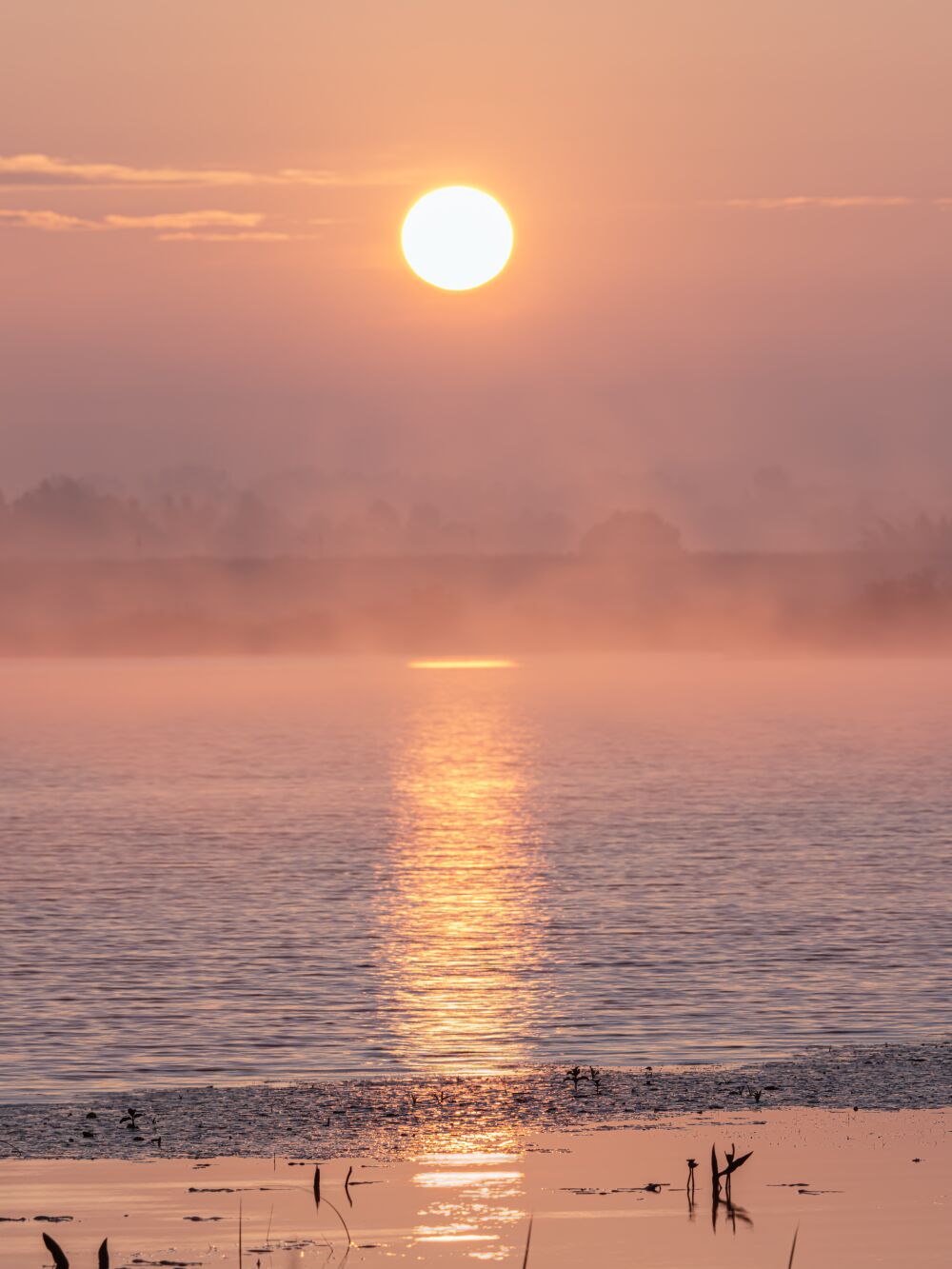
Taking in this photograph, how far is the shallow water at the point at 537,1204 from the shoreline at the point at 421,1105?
60cm

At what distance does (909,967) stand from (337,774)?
282ft

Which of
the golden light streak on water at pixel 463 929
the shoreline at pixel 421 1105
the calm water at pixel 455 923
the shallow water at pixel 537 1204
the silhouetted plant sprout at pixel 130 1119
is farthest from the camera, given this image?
the golden light streak on water at pixel 463 929

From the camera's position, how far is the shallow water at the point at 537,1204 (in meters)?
18.8

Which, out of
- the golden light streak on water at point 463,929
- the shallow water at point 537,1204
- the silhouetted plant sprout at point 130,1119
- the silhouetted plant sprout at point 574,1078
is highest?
the golden light streak on water at point 463,929

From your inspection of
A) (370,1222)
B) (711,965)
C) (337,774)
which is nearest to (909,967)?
(711,965)

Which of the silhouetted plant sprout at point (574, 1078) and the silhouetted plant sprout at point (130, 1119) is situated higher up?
the silhouetted plant sprout at point (574, 1078)

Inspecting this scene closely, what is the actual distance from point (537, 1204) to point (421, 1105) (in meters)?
5.39

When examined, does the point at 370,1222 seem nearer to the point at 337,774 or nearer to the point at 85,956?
the point at 85,956

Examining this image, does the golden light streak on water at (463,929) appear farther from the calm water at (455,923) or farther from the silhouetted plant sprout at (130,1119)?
the silhouetted plant sprout at (130,1119)

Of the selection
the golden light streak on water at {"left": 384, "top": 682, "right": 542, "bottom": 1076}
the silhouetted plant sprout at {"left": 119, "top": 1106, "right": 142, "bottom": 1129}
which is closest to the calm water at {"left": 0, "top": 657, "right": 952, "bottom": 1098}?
the golden light streak on water at {"left": 384, "top": 682, "right": 542, "bottom": 1076}

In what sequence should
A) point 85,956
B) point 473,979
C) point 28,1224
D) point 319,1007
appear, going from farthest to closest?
1. point 85,956
2. point 473,979
3. point 319,1007
4. point 28,1224

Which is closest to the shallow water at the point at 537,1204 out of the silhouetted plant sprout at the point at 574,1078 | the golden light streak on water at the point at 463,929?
the golden light streak on water at the point at 463,929

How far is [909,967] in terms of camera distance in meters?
39.2

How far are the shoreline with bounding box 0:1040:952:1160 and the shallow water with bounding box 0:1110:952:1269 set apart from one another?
60 centimetres
